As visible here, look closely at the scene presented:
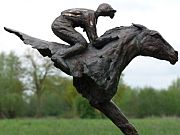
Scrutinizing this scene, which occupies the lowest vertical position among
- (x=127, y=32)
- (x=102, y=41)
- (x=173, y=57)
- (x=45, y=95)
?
(x=45, y=95)

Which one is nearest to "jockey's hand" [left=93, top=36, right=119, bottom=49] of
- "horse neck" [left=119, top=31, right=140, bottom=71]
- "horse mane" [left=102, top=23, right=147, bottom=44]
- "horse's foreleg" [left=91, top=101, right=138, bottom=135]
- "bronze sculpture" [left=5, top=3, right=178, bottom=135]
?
"bronze sculpture" [left=5, top=3, right=178, bottom=135]

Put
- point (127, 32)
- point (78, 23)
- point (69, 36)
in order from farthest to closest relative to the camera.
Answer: point (78, 23) → point (69, 36) → point (127, 32)

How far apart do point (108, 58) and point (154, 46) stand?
2.66ft

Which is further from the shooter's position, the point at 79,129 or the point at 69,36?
the point at 79,129

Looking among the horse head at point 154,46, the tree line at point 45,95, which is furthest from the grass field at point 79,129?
the tree line at point 45,95

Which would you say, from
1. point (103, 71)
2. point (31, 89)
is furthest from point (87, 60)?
point (31, 89)

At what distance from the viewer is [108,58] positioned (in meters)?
8.64

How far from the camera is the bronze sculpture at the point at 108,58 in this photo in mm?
8609

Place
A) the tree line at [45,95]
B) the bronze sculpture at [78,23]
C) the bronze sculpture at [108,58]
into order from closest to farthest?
the bronze sculpture at [108,58], the bronze sculpture at [78,23], the tree line at [45,95]

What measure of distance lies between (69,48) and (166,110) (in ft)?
188

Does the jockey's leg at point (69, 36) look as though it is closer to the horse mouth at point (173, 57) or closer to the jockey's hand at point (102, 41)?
the jockey's hand at point (102, 41)

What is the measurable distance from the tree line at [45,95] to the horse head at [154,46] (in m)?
46.7

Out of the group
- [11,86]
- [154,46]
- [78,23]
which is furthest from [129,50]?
[11,86]

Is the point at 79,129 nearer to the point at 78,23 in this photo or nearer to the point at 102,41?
the point at 78,23
